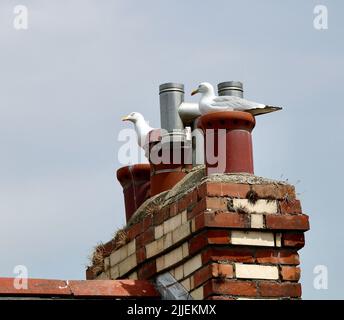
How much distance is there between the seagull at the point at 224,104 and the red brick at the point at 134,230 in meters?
1.10

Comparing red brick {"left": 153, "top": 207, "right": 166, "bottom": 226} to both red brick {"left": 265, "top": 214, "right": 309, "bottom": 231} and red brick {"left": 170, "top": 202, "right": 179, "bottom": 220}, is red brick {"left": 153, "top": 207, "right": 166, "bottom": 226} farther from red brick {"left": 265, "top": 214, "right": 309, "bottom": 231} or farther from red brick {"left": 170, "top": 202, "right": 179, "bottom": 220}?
red brick {"left": 265, "top": 214, "right": 309, "bottom": 231}

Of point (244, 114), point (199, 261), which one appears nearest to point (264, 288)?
point (199, 261)

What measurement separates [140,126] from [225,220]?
2.89m

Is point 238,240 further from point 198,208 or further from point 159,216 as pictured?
point 159,216

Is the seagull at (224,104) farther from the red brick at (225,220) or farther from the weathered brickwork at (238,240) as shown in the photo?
the red brick at (225,220)

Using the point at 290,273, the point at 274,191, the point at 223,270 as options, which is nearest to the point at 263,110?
the point at 274,191

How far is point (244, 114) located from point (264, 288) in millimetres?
1525

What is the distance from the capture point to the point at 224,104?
1384cm

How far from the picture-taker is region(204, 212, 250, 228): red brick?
1273 centimetres

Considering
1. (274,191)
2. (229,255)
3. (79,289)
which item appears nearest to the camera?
(229,255)

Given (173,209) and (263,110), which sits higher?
(263,110)

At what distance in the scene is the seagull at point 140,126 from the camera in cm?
1523

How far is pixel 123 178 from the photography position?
15211 mm
